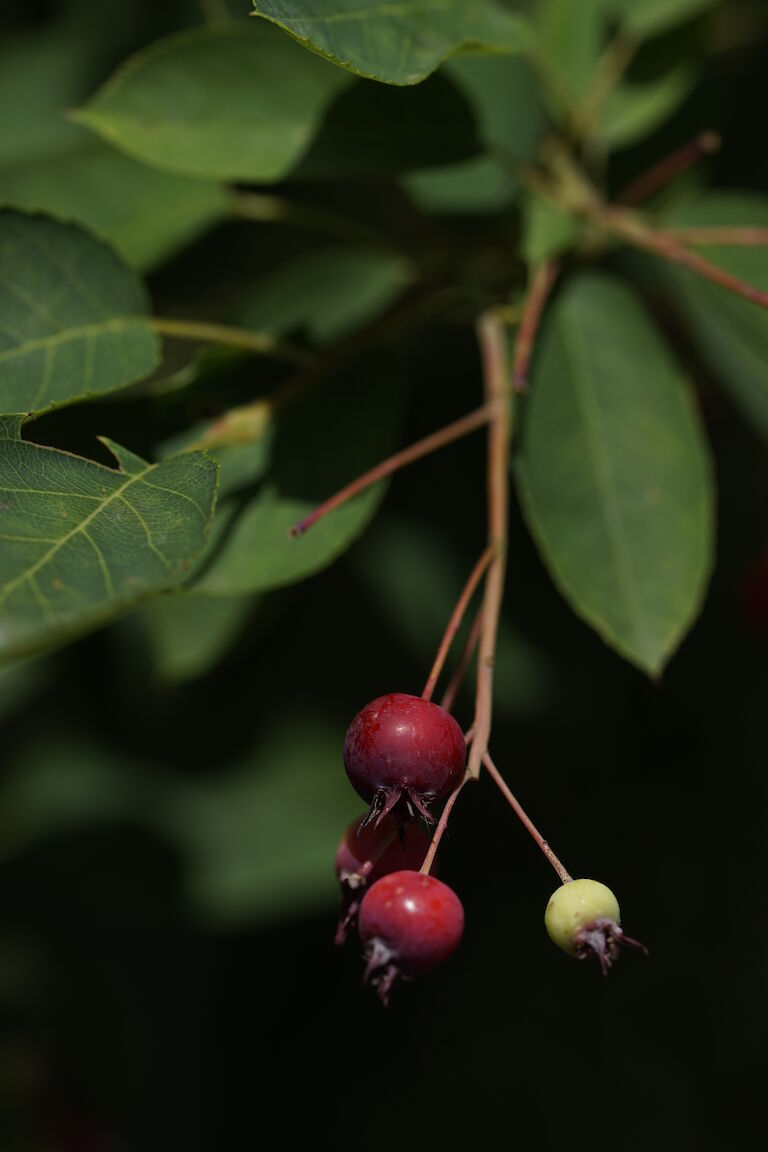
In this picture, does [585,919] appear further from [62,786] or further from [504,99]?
[62,786]

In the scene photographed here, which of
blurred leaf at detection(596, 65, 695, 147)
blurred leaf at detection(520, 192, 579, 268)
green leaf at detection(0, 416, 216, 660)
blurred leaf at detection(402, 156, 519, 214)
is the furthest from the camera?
blurred leaf at detection(596, 65, 695, 147)

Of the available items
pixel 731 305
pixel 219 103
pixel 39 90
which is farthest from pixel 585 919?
pixel 39 90

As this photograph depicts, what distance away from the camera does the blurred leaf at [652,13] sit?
1.31 metres

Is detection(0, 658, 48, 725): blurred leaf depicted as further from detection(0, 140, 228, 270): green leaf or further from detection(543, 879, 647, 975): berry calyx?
detection(543, 879, 647, 975): berry calyx

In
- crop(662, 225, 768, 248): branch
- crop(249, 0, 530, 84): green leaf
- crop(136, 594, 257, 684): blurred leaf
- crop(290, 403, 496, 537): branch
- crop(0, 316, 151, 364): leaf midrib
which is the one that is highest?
crop(249, 0, 530, 84): green leaf

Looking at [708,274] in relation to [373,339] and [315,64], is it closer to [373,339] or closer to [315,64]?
[373,339]

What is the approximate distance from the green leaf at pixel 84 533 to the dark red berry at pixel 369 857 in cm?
24

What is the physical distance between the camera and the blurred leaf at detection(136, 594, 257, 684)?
47.1 inches

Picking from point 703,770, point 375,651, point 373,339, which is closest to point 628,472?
point 373,339

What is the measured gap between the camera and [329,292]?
1.30 meters

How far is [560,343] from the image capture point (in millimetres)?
1183

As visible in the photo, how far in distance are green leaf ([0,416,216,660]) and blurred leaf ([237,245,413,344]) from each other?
0.50 meters

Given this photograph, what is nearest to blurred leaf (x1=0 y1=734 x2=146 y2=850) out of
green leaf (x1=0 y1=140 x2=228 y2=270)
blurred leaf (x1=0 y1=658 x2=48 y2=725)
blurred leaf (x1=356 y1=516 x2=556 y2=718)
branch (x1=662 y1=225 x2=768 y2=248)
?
blurred leaf (x1=0 y1=658 x2=48 y2=725)

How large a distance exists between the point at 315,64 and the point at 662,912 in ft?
5.44
